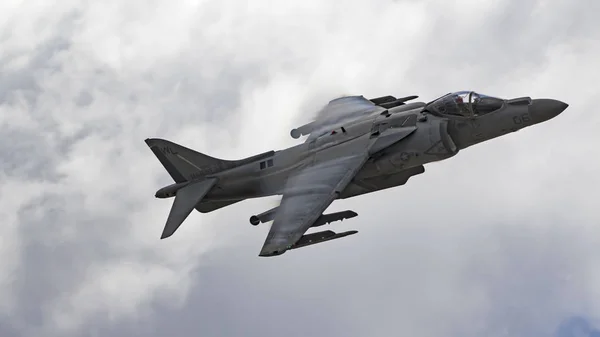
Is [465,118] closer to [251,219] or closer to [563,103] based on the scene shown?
[563,103]

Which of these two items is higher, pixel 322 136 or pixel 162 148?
pixel 162 148

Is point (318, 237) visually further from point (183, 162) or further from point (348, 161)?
point (183, 162)

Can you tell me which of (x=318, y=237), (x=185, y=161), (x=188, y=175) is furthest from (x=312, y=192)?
(x=185, y=161)

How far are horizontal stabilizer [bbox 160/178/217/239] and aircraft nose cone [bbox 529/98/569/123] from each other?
14.3 meters

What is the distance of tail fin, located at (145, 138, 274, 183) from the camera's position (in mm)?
41875

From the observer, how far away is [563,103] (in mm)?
36094

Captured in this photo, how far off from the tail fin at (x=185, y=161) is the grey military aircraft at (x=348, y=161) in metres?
0.08

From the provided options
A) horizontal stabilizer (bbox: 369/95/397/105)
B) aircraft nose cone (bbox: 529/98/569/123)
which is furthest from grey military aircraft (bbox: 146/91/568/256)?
horizontal stabilizer (bbox: 369/95/397/105)

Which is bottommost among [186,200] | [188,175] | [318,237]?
[318,237]

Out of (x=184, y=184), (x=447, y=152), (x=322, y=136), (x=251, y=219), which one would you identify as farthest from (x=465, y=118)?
(x=184, y=184)

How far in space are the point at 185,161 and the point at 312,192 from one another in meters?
8.38

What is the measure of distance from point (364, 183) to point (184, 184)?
347 inches

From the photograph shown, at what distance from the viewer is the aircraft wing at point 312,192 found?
34281mm

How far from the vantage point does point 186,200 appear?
41.4 metres
